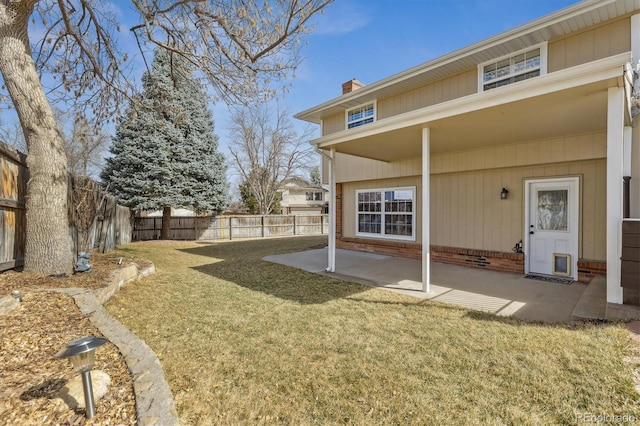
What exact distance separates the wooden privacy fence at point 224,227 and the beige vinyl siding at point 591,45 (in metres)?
13.7

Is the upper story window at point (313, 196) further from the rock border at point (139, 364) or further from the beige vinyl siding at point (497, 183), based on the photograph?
the rock border at point (139, 364)

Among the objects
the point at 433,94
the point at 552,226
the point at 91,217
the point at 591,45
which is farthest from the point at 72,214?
the point at 591,45

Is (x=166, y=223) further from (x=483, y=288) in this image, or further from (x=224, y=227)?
(x=483, y=288)

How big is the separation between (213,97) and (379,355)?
21.4ft

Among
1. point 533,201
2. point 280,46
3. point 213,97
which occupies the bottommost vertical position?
point 533,201

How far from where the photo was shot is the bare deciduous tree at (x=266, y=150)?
23.3 metres

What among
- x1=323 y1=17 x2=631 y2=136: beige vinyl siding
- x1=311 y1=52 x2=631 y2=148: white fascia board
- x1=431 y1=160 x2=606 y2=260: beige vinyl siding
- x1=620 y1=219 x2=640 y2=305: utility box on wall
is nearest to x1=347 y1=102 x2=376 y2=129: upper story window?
x1=323 y1=17 x2=631 y2=136: beige vinyl siding

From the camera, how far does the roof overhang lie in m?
3.73

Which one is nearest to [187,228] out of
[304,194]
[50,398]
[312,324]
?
[312,324]

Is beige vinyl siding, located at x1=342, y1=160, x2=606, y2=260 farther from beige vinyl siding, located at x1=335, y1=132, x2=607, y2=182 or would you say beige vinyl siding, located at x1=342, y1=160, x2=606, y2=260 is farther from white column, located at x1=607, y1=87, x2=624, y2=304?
white column, located at x1=607, y1=87, x2=624, y2=304

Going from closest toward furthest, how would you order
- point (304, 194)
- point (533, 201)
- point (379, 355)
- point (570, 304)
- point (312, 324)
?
point (379, 355) < point (312, 324) < point (570, 304) < point (533, 201) < point (304, 194)

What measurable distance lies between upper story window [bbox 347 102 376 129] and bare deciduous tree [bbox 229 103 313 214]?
1382 cm

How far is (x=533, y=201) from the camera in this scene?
667cm

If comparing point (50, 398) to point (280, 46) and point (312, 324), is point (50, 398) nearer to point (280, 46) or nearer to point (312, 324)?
point (312, 324)
